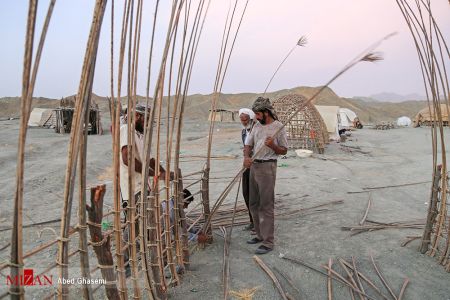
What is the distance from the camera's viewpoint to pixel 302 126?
417 inches

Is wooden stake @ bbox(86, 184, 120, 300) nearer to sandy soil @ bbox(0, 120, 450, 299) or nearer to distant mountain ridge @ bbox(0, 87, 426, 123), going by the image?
sandy soil @ bbox(0, 120, 450, 299)

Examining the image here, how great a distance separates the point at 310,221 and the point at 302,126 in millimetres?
7027

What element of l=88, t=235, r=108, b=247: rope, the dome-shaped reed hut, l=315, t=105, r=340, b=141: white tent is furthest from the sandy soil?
l=315, t=105, r=340, b=141: white tent

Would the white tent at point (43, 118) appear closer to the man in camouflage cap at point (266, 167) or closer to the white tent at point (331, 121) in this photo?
the white tent at point (331, 121)

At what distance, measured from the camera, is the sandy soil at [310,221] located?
8.32ft

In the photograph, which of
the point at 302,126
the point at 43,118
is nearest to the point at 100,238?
the point at 302,126

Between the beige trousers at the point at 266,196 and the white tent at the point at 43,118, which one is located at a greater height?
the white tent at the point at 43,118

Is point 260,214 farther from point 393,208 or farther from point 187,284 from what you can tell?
point 393,208

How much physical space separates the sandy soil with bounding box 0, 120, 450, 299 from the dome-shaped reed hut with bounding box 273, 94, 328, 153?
114 cm

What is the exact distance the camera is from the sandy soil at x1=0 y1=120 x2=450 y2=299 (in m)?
2.54

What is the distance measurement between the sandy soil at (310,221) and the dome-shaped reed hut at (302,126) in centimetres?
114

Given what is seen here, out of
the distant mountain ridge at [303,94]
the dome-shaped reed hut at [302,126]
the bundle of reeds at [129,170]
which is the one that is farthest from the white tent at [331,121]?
the distant mountain ridge at [303,94]

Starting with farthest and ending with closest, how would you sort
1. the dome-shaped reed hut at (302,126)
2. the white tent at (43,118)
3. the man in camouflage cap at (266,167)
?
the white tent at (43,118), the dome-shaped reed hut at (302,126), the man in camouflage cap at (266,167)

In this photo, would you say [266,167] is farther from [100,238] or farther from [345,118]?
[345,118]
